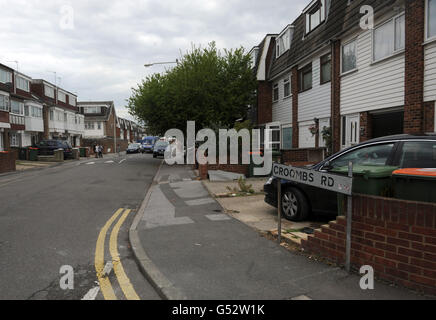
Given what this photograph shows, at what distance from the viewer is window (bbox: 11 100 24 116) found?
34.5m

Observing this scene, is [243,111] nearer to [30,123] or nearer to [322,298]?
[322,298]

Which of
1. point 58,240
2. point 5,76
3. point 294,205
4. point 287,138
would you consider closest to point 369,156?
point 294,205

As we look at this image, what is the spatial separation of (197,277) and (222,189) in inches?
297

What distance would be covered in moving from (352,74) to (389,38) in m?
2.19

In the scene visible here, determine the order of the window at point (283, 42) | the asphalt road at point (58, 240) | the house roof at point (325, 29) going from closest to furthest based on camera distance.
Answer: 1. the asphalt road at point (58, 240)
2. the house roof at point (325, 29)
3. the window at point (283, 42)

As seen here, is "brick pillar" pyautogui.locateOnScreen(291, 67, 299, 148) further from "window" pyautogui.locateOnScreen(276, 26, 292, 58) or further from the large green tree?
the large green tree

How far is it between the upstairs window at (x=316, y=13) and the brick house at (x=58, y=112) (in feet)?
116

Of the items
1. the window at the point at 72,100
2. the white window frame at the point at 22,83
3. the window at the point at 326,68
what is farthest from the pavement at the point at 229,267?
the window at the point at 72,100

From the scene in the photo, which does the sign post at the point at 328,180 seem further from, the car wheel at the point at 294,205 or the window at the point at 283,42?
the window at the point at 283,42

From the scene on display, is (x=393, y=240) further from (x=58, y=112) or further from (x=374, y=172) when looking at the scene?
(x=58, y=112)

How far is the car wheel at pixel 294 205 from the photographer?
21.7 feet

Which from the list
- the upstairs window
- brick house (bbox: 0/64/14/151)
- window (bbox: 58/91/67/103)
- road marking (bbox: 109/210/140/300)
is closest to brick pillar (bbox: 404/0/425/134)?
the upstairs window
